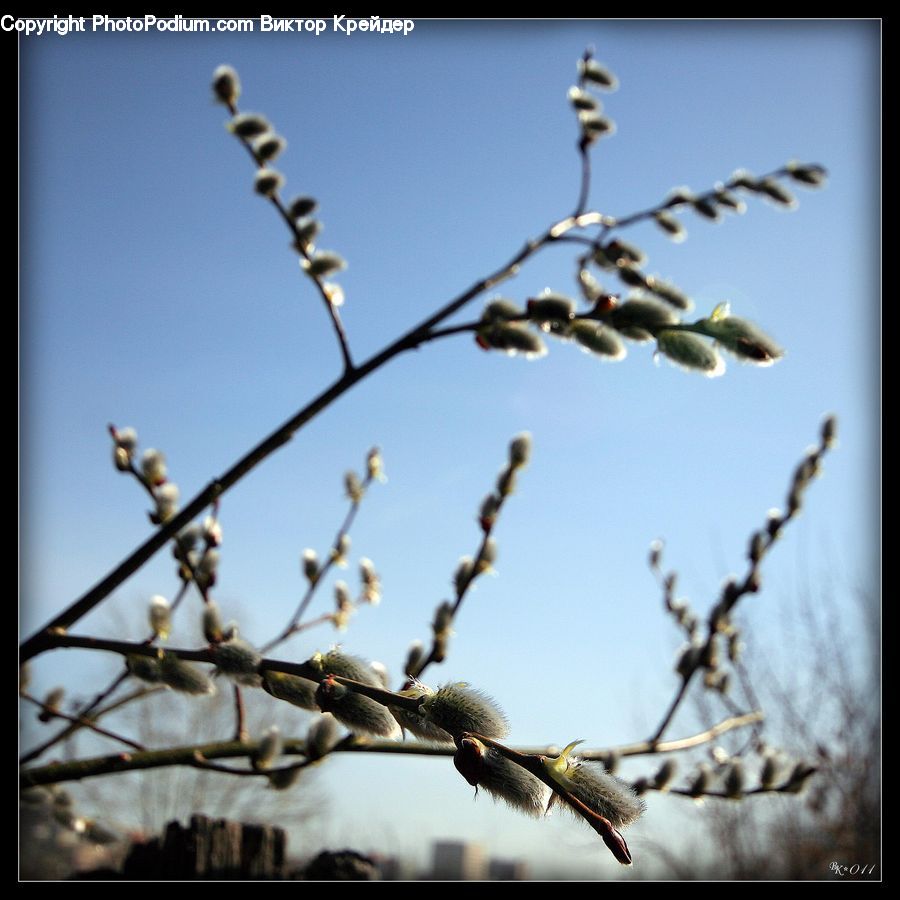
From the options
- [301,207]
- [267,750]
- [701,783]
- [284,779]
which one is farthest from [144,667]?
[701,783]

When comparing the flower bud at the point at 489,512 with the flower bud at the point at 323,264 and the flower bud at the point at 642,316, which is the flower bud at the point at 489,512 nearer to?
the flower bud at the point at 323,264

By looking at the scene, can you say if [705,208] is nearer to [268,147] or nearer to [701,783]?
[268,147]

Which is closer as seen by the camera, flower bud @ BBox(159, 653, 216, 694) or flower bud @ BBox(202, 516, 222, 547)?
flower bud @ BBox(159, 653, 216, 694)

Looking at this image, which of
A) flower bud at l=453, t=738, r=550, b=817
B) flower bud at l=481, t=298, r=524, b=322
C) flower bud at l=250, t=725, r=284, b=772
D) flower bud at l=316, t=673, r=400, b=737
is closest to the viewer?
flower bud at l=453, t=738, r=550, b=817

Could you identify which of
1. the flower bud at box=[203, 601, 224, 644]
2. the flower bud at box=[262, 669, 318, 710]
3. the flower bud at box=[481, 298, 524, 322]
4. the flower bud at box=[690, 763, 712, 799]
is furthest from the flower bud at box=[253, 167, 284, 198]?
the flower bud at box=[690, 763, 712, 799]

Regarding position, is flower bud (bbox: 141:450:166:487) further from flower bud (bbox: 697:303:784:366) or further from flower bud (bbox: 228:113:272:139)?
flower bud (bbox: 697:303:784:366)

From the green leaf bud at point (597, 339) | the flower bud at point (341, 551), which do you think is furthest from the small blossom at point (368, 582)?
the green leaf bud at point (597, 339)
